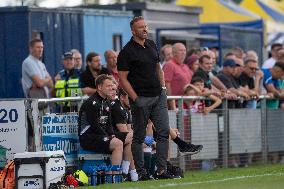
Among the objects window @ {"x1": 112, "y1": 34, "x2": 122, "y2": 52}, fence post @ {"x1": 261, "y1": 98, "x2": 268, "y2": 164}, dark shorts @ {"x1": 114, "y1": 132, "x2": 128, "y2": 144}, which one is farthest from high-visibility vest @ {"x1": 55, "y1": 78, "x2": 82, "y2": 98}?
window @ {"x1": 112, "y1": 34, "x2": 122, "y2": 52}

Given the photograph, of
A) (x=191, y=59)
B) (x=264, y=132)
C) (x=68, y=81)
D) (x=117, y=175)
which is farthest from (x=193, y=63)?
(x=117, y=175)

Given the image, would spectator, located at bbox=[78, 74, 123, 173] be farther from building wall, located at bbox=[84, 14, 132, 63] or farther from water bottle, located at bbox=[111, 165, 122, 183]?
building wall, located at bbox=[84, 14, 132, 63]

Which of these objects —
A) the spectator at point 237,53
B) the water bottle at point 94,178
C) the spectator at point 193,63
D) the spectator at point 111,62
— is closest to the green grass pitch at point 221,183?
the water bottle at point 94,178

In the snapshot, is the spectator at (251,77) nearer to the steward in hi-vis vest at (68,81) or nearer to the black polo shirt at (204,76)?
the black polo shirt at (204,76)

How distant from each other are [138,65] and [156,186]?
8.64 ft

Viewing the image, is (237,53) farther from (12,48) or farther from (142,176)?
(142,176)

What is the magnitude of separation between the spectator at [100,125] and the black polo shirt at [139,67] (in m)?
0.41

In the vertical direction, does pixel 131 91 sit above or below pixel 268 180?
above

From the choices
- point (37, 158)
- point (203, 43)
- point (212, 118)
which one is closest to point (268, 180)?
point (37, 158)

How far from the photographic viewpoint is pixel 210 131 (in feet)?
71.1

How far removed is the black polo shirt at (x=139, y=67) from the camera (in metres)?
17.3

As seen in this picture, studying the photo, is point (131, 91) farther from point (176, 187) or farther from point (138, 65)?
point (176, 187)

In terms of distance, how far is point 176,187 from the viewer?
14.9 meters

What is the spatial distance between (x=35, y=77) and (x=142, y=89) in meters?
4.15
